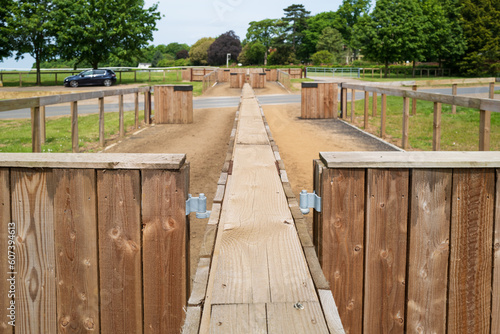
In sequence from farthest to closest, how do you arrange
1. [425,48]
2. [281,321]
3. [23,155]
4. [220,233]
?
[425,48] → [23,155] → [220,233] → [281,321]

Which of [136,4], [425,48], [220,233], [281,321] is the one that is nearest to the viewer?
[281,321]

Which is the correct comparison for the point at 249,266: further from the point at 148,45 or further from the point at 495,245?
the point at 148,45

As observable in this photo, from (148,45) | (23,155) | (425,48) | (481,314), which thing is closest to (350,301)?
(481,314)

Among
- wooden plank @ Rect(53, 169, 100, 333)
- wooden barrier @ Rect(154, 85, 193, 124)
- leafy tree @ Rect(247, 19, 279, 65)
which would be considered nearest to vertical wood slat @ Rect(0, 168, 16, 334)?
wooden plank @ Rect(53, 169, 100, 333)

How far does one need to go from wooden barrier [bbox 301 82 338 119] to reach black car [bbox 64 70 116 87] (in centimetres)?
2590

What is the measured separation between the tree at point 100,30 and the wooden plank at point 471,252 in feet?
149

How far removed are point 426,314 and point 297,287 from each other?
44.3 inches

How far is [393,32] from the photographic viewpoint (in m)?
61.3

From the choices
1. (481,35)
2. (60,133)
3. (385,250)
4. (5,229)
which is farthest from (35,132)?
(481,35)

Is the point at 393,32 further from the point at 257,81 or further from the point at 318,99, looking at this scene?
the point at 318,99

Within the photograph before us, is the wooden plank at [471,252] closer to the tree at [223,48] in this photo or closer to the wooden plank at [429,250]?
the wooden plank at [429,250]

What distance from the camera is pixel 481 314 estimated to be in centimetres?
298

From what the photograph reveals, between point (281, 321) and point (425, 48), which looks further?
Result: point (425, 48)

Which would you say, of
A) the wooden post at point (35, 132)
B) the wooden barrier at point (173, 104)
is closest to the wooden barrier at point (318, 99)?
the wooden barrier at point (173, 104)
